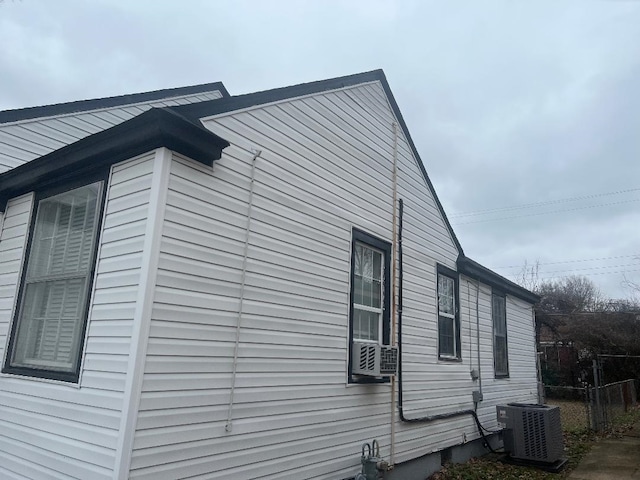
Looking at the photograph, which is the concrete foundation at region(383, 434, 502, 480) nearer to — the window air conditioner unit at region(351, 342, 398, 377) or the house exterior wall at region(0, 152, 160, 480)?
the window air conditioner unit at region(351, 342, 398, 377)

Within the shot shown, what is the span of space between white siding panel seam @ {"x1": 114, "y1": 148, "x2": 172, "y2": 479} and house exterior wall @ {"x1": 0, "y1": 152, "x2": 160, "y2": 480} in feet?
0.25

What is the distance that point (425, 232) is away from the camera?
7.95m

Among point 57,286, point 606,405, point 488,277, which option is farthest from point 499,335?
point 57,286

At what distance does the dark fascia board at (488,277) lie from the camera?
8.92 metres

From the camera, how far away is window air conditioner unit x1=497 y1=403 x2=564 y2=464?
793cm

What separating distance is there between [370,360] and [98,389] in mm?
3119

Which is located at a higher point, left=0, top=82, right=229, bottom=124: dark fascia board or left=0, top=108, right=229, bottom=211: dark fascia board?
left=0, top=82, right=229, bottom=124: dark fascia board

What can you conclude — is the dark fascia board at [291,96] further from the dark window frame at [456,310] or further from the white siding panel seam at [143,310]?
the dark window frame at [456,310]

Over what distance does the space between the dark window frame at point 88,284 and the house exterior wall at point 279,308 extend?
2.74 ft

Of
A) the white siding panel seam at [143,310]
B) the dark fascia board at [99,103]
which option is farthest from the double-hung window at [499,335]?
the white siding panel seam at [143,310]

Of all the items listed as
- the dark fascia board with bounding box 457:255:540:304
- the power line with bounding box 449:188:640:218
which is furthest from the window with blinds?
the power line with bounding box 449:188:640:218

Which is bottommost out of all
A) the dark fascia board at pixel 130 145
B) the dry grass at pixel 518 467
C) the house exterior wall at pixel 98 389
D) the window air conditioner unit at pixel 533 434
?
the dry grass at pixel 518 467

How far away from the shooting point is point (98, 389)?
3.52 m

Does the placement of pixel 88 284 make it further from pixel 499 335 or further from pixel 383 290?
pixel 499 335
